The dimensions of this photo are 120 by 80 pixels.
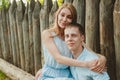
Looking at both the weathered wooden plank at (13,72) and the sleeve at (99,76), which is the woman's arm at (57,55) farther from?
the weathered wooden plank at (13,72)

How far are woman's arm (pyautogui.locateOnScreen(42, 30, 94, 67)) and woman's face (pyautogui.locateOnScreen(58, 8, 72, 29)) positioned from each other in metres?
0.24

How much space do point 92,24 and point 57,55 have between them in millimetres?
561

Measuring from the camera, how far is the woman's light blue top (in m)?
4.22

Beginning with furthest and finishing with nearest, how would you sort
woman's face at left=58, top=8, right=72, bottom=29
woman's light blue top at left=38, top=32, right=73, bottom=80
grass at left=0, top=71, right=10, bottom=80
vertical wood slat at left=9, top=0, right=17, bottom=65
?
grass at left=0, top=71, right=10, bottom=80, vertical wood slat at left=9, top=0, right=17, bottom=65, woman's light blue top at left=38, top=32, right=73, bottom=80, woman's face at left=58, top=8, right=72, bottom=29

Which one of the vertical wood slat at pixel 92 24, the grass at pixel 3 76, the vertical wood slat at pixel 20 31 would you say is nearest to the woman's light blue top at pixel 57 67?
the vertical wood slat at pixel 92 24

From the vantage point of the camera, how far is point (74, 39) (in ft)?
12.6

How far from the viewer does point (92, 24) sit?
4.35 m

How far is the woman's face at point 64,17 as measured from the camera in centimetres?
408

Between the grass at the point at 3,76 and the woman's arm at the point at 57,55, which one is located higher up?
the woman's arm at the point at 57,55

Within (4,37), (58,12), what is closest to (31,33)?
(4,37)

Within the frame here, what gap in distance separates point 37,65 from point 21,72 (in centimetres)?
38

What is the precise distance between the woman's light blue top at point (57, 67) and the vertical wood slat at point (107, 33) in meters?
0.40

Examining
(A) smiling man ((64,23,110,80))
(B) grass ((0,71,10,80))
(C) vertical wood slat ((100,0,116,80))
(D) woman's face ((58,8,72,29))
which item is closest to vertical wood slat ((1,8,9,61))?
(B) grass ((0,71,10,80))

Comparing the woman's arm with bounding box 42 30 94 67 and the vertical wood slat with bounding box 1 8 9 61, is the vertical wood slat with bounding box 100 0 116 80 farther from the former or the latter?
the vertical wood slat with bounding box 1 8 9 61
